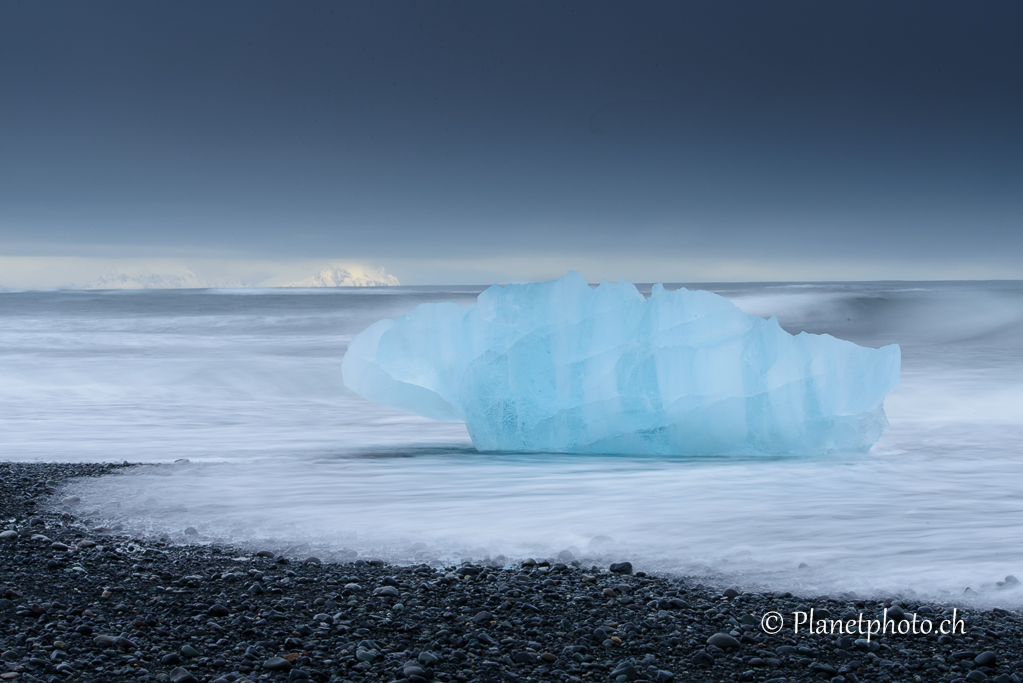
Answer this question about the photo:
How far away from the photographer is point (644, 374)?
22.0 feet

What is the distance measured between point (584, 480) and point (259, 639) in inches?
124

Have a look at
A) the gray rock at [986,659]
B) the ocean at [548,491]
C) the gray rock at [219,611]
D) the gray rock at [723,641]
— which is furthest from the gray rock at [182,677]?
the gray rock at [986,659]

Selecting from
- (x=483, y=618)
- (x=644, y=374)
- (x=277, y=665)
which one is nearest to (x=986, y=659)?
(x=483, y=618)

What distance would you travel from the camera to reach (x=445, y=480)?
604cm

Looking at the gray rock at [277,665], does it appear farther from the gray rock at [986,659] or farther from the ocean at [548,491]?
the gray rock at [986,659]

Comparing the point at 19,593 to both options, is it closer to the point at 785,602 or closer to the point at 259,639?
the point at 259,639

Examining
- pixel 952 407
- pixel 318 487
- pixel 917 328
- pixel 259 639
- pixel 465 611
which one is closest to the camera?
pixel 259 639

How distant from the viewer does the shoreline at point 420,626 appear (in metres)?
2.78

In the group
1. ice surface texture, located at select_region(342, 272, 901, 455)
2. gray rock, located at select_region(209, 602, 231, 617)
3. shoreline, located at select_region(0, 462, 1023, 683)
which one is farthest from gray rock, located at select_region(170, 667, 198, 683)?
ice surface texture, located at select_region(342, 272, 901, 455)

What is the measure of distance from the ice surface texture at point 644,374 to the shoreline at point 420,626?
9.47 feet

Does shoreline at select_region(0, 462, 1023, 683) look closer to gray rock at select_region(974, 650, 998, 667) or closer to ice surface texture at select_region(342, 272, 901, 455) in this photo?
gray rock at select_region(974, 650, 998, 667)

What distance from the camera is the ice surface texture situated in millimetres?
6695

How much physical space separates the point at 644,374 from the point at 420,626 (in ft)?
12.7

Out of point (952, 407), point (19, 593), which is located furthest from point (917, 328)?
point (19, 593)
